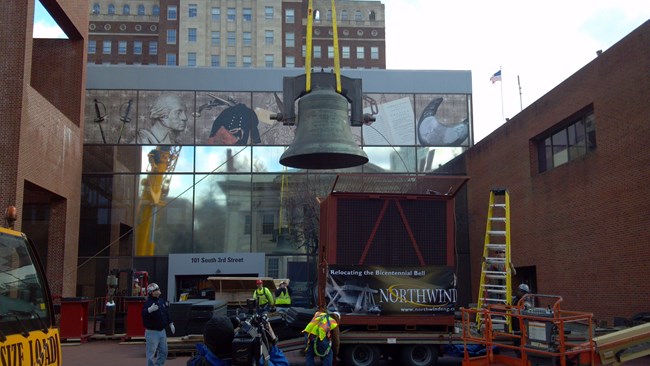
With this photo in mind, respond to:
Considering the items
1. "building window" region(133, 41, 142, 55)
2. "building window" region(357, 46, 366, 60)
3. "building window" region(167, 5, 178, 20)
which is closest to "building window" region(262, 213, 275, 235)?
"building window" region(357, 46, 366, 60)

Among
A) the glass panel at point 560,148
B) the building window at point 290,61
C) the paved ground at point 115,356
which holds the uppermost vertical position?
the building window at point 290,61

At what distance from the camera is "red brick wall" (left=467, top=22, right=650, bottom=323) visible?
60.0 ft

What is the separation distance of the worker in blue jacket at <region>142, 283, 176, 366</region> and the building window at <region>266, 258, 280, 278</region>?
21.4m

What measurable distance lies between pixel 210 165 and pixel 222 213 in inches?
101

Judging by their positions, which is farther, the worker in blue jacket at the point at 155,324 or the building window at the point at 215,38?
the building window at the point at 215,38

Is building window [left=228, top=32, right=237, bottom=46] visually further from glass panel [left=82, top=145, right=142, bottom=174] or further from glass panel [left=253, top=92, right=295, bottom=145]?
glass panel [left=82, top=145, right=142, bottom=174]

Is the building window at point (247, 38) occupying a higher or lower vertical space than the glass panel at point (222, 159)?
higher

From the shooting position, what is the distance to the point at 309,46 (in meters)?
9.41

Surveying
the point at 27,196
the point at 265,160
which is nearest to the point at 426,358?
the point at 265,160

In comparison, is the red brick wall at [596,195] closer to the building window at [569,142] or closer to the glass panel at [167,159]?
the building window at [569,142]

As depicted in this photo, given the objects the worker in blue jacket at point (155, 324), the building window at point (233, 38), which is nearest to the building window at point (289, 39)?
the building window at point (233, 38)

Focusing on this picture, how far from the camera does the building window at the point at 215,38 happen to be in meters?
83.2

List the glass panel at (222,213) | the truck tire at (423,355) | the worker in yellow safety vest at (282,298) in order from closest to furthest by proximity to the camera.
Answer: the truck tire at (423,355) → the worker in yellow safety vest at (282,298) → the glass panel at (222,213)

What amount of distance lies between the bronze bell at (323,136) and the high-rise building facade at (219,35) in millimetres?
70658
